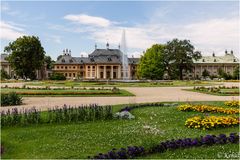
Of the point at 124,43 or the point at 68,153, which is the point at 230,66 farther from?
the point at 68,153

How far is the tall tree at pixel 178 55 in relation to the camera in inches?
3223

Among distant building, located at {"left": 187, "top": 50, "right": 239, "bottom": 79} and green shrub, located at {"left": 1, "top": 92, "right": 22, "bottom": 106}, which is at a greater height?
distant building, located at {"left": 187, "top": 50, "right": 239, "bottom": 79}

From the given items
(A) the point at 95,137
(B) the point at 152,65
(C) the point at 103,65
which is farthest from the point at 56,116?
(C) the point at 103,65

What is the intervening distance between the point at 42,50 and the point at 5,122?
6095 cm

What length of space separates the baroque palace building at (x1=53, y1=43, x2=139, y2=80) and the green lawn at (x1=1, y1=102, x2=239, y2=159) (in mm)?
86189

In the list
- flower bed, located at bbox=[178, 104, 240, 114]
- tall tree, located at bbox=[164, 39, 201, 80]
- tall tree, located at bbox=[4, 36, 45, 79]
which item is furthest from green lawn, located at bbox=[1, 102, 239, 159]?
tall tree, located at bbox=[164, 39, 201, 80]

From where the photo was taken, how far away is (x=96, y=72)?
342 feet

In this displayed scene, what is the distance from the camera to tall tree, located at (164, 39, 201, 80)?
81875mm

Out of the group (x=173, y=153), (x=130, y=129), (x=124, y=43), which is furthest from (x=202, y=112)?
(x=124, y=43)

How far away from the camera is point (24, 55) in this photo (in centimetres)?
6656

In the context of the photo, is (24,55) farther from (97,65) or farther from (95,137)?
(95,137)

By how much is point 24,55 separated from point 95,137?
6103 cm

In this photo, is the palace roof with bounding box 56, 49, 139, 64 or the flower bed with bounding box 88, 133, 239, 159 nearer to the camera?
the flower bed with bounding box 88, 133, 239, 159

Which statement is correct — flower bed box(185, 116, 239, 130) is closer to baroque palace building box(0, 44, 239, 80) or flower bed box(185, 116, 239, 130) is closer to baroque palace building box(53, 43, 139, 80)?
baroque palace building box(0, 44, 239, 80)
